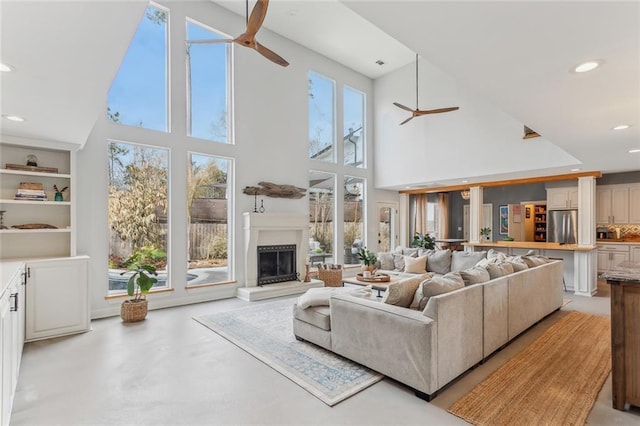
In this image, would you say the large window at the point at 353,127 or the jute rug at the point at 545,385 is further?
the large window at the point at 353,127

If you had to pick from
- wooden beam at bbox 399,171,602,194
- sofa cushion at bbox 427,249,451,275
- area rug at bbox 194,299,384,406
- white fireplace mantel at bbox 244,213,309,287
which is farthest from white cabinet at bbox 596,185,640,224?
area rug at bbox 194,299,384,406

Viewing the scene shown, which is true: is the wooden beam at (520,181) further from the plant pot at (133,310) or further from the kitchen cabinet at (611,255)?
the plant pot at (133,310)

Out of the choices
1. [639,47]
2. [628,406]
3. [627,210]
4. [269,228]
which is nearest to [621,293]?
[628,406]

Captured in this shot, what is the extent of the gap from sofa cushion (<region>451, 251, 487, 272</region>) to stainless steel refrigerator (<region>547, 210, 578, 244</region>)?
2.82 m

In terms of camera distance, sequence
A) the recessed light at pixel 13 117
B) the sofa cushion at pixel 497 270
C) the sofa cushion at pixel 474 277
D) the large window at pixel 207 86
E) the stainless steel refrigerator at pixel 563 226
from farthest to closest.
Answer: the stainless steel refrigerator at pixel 563 226, the large window at pixel 207 86, the sofa cushion at pixel 497 270, the sofa cushion at pixel 474 277, the recessed light at pixel 13 117

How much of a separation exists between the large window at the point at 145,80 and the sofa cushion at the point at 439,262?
541cm

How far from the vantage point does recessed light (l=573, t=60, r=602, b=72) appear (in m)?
2.11

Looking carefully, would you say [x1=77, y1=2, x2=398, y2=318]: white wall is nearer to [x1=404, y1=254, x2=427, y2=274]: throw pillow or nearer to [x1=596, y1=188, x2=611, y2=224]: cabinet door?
[x1=404, y1=254, x2=427, y2=274]: throw pillow

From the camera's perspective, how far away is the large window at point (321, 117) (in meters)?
7.89

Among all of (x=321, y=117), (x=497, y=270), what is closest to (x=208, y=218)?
(x=321, y=117)

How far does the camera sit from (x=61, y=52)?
1.94 m

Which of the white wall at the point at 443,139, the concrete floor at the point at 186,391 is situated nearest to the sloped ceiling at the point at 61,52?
the concrete floor at the point at 186,391

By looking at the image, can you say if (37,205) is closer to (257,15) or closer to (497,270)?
(257,15)

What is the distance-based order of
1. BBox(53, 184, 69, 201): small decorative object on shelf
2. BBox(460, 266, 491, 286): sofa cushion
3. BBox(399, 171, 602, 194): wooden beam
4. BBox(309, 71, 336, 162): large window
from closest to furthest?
BBox(460, 266, 491, 286): sofa cushion < BBox(53, 184, 69, 201): small decorative object on shelf < BBox(399, 171, 602, 194): wooden beam < BBox(309, 71, 336, 162): large window
